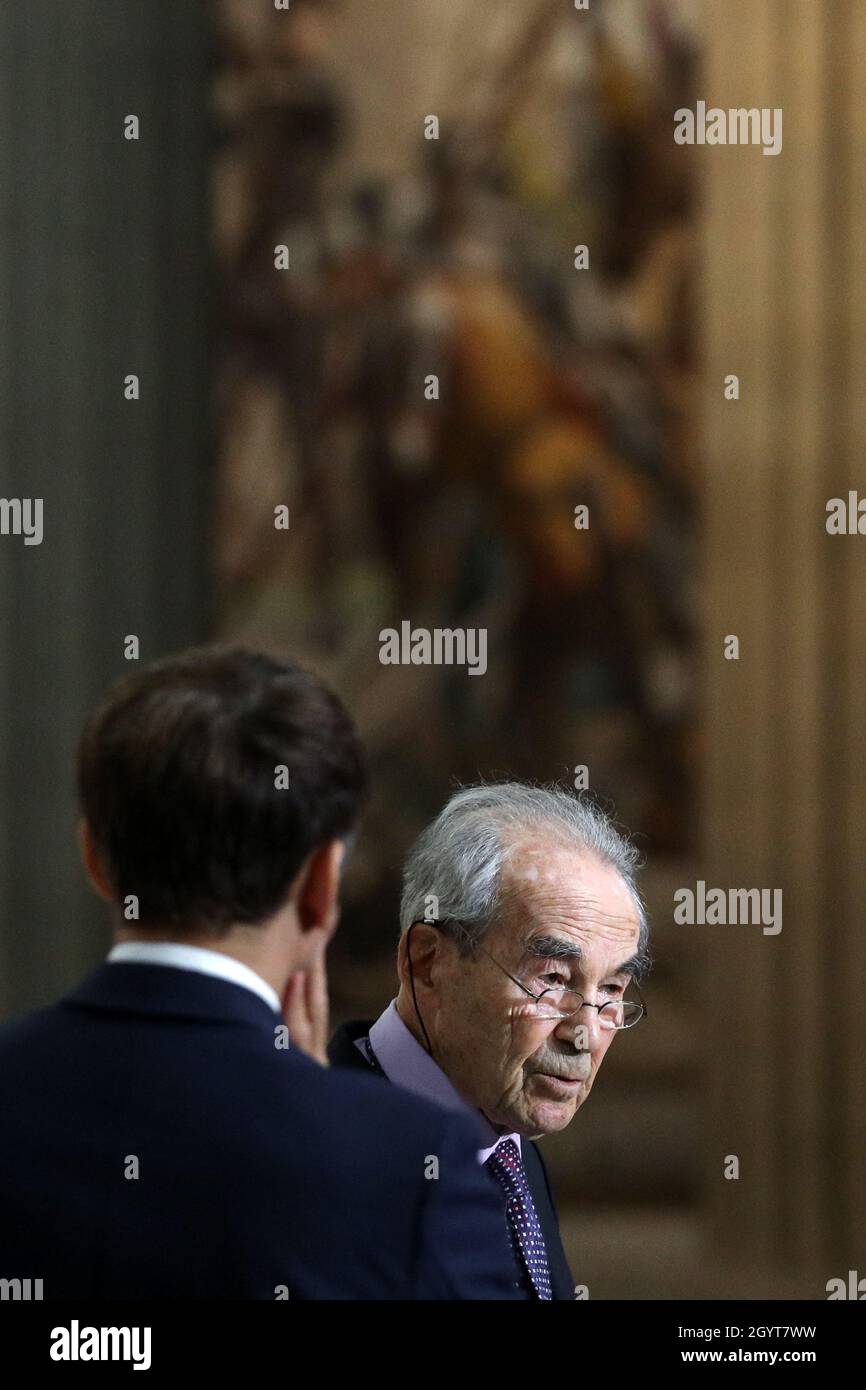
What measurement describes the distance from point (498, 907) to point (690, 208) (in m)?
6.19

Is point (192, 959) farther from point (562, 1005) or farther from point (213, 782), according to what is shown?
point (562, 1005)

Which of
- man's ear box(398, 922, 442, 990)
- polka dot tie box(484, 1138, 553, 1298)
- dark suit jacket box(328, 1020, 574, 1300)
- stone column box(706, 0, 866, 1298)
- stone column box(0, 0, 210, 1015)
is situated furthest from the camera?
stone column box(0, 0, 210, 1015)

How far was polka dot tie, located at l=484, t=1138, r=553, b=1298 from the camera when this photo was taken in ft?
7.78

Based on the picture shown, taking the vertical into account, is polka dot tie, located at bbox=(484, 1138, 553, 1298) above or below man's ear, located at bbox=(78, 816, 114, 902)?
below

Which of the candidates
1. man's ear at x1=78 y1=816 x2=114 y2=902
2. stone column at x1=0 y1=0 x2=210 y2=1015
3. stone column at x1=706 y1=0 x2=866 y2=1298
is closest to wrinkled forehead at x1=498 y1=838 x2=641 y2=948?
man's ear at x1=78 y1=816 x2=114 y2=902

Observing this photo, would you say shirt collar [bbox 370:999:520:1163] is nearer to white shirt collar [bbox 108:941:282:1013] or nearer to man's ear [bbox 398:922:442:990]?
man's ear [bbox 398:922:442:990]

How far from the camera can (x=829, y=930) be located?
768cm

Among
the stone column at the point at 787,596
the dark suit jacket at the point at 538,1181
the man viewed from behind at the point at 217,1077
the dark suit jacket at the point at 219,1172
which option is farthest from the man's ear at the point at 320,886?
the stone column at the point at 787,596

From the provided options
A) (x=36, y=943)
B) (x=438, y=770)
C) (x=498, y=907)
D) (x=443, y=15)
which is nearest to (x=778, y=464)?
(x=438, y=770)

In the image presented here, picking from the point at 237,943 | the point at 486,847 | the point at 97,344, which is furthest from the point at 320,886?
the point at 97,344

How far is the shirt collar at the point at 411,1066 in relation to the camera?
8.26ft

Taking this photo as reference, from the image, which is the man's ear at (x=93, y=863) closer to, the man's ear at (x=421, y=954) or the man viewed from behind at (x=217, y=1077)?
the man viewed from behind at (x=217, y=1077)
